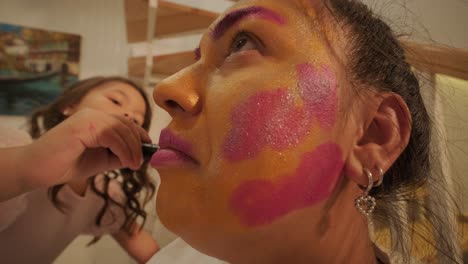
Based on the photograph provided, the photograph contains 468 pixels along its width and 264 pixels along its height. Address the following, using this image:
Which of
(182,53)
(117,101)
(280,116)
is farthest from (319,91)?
(182,53)

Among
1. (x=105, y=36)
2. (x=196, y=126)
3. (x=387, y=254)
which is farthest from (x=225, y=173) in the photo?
(x=105, y=36)

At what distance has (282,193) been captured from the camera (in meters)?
0.38

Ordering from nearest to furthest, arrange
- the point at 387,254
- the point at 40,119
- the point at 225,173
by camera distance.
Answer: the point at 225,173
the point at 387,254
the point at 40,119

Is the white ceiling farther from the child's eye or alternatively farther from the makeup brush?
the makeup brush

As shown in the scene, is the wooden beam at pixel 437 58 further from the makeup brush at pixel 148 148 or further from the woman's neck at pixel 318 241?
the makeup brush at pixel 148 148

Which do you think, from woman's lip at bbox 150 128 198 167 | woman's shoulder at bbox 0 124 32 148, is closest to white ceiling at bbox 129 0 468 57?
woman's lip at bbox 150 128 198 167

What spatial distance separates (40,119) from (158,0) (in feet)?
2.19

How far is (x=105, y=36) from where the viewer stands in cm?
160

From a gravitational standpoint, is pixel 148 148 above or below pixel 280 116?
below

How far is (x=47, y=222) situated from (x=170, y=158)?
2.77 ft

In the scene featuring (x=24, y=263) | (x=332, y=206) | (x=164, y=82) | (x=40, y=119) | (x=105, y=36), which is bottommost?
(x=24, y=263)

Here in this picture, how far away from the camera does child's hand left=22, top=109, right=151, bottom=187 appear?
63 cm

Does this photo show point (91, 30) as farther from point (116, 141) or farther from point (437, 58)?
point (437, 58)

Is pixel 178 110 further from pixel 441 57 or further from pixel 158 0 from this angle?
pixel 158 0
